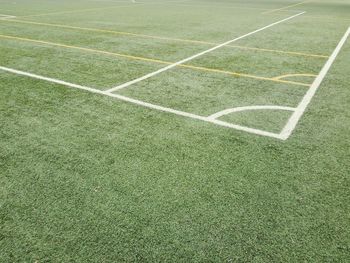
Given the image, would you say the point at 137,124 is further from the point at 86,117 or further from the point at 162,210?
the point at 162,210

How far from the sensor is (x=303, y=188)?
11.9 ft

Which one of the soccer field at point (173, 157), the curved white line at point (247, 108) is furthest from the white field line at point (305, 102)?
the curved white line at point (247, 108)

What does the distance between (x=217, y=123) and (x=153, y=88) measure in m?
1.83

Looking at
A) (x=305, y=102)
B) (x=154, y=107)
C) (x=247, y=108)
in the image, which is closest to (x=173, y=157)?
(x=154, y=107)

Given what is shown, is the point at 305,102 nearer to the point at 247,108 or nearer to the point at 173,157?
the point at 247,108

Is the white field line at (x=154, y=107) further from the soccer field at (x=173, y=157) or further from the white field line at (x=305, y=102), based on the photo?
the white field line at (x=305, y=102)

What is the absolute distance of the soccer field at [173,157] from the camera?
9.67 ft

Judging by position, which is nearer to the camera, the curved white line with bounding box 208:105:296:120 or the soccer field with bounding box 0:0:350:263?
the soccer field with bounding box 0:0:350:263

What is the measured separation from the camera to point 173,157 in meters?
4.16

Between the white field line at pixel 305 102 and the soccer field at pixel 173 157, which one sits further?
the white field line at pixel 305 102

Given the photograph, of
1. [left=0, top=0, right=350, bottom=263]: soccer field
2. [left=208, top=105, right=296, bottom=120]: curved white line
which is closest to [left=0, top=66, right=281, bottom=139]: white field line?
[left=0, top=0, right=350, bottom=263]: soccer field

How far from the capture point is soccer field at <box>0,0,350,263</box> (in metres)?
2.95

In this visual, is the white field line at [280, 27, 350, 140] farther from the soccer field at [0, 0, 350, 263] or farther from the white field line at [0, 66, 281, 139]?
the white field line at [0, 66, 281, 139]

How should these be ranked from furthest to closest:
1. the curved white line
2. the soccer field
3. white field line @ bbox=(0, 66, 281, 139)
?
the curved white line < white field line @ bbox=(0, 66, 281, 139) < the soccer field
